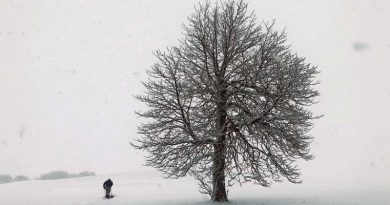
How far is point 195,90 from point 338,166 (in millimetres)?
31692

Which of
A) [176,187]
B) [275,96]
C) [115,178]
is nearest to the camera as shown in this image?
[275,96]

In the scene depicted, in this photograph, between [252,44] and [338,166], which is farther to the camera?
[338,166]

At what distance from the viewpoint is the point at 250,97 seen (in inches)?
691

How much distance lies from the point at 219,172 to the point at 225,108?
2.60 metres

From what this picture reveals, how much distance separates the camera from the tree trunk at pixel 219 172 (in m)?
16.8

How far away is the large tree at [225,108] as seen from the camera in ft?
54.3

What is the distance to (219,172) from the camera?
16859 mm

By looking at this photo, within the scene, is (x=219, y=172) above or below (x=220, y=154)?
below

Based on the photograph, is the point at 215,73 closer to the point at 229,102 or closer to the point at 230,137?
the point at 229,102

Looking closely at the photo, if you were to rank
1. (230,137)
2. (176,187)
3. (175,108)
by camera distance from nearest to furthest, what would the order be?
(230,137) < (175,108) < (176,187)

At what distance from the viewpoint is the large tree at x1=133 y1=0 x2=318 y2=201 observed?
54.3ft

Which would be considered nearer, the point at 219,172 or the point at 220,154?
the point at 219,172

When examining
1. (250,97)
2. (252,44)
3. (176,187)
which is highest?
(252,44)

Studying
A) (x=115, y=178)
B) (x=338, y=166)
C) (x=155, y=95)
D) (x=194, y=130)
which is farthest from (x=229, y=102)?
(x=338, y=166)
